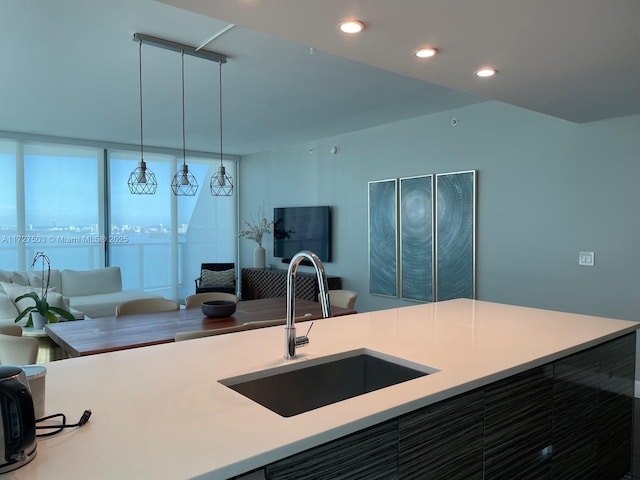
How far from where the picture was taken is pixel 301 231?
22.0 ft

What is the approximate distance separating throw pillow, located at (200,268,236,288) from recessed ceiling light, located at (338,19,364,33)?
18.5ft

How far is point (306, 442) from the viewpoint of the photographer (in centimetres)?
102

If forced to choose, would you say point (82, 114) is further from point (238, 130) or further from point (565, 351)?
point (565, 351)

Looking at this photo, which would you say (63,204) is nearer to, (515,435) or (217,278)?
(217,278)

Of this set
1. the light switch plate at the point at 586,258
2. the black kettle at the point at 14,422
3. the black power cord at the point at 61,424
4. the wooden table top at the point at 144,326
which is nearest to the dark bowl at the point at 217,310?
the wooden table top at the point at 144,326

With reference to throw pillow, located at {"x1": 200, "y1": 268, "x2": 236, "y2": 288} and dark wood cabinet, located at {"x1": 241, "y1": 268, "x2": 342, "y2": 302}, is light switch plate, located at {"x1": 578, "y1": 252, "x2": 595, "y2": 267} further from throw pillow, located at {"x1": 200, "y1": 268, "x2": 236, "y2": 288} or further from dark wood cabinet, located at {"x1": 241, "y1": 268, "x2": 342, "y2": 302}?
throw pillow, located at {"x1": 200, "y1": 268, "x2": 236, "y2": 288}

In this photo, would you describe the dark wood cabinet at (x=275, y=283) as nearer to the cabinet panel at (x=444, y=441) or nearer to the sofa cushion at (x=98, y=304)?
the sofa cushion at (x=98, y=304)

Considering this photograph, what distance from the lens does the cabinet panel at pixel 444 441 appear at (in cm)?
125

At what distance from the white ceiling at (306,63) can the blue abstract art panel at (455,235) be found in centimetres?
79

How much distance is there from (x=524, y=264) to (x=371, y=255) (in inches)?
73.9

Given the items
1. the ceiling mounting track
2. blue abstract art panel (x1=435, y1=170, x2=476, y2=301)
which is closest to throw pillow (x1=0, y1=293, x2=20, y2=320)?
the ceiling mounting track

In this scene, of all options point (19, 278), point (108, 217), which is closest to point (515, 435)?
point (19, 278)

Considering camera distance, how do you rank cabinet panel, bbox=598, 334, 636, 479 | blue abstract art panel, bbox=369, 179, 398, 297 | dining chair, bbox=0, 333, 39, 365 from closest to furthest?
1. cabinet panel, bbox=598, 334, 636, 479
2. dining chair, bbox=0, 333, 39, 365
3. blue abstract art panel, bbox=369, 179, 398, 297

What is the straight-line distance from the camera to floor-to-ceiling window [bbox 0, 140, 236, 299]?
20.5 feet
